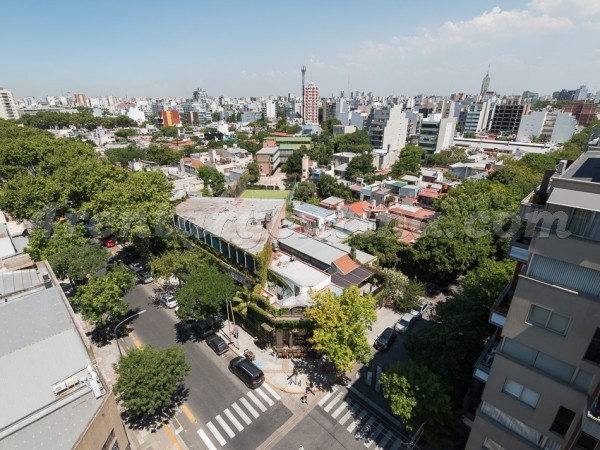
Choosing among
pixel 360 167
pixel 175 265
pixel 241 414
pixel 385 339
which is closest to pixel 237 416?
pixel 241 414

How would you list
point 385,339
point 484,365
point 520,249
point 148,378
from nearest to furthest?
point 520,249 → point 484,365 → point 148,378 → point 385,339

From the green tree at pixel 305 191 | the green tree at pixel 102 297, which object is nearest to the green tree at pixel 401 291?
the green tree at pixel 102 297

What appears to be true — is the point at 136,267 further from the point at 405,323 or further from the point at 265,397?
the point at 405,323

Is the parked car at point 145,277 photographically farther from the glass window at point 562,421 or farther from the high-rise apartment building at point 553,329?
the glass window at point 562,421

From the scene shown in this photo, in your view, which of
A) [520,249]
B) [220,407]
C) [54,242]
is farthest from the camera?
[54,242]

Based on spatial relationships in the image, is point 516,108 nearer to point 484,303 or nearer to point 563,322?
point 484,303

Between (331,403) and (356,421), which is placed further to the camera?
(331,403)
